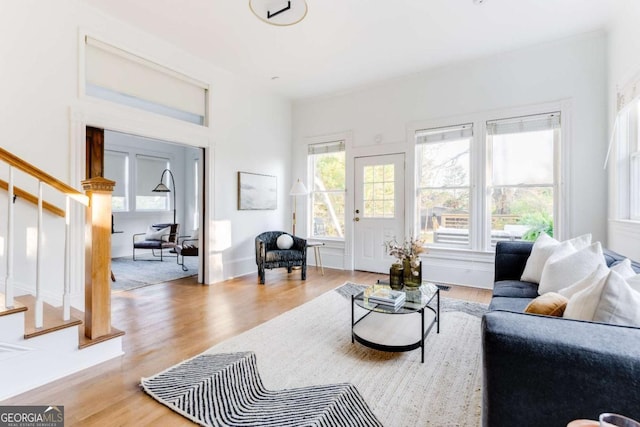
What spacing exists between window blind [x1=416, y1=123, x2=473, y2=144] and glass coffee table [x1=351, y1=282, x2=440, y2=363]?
2.65 meters

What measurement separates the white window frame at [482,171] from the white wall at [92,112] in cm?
265

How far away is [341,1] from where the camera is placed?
308cm

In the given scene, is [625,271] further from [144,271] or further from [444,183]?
[144,271]

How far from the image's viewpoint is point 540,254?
271 centimetres

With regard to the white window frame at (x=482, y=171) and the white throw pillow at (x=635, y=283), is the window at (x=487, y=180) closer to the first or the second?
the white window frame at (x=482, y=171)

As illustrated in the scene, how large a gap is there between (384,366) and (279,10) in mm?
3185

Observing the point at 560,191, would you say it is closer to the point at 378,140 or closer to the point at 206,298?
the point at 378,140

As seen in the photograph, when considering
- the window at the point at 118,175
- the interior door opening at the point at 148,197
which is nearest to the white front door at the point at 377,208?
the interior door opening at the point at 148,197

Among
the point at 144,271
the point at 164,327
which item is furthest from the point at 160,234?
the point at 164,327

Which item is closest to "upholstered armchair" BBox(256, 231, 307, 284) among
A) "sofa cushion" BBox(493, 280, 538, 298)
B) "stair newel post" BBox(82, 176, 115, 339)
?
"stair newel post" BBox(82, 176, 115, 339)

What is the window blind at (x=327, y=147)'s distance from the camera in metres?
5.64

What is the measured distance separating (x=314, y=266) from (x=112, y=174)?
16.1 feet

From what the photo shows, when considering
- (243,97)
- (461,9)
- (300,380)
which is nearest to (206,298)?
(300,380)

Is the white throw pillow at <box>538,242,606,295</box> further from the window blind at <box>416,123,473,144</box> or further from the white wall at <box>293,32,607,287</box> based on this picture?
the window blind at <box>416,123,473,144</box>
